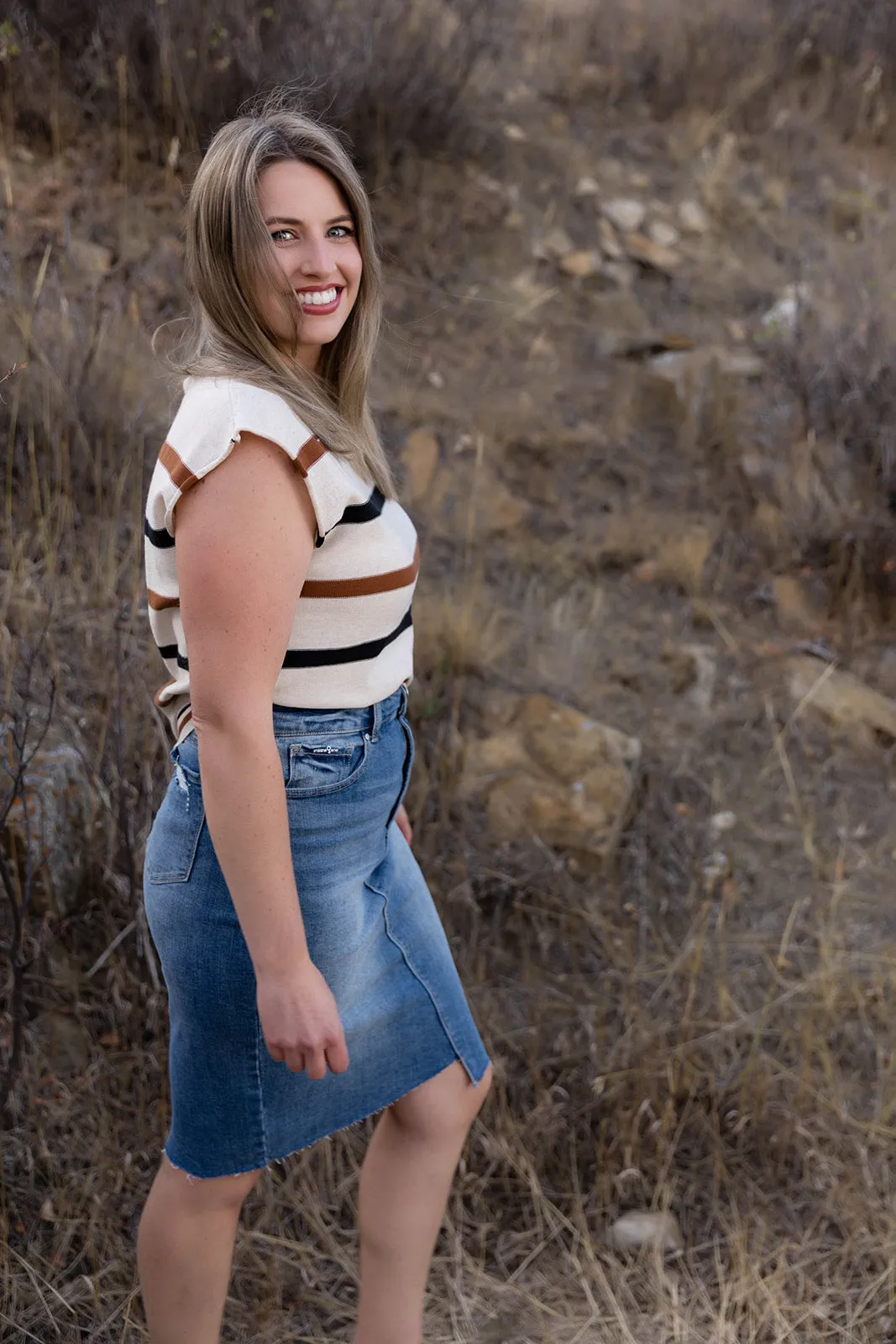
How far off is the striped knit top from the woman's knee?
58 cm

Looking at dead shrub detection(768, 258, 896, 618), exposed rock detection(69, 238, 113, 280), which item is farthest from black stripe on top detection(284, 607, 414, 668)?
exposed rock detection(69, 238, 113, 280)

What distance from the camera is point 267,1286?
2238 mm

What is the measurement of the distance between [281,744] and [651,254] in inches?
161

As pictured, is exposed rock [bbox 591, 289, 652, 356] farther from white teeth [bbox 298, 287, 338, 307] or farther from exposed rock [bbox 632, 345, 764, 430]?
white teeth [bbox 298, 287, 338, 307]

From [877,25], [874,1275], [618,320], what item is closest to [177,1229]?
[874,1275]

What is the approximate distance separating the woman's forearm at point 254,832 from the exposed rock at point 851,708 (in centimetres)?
251

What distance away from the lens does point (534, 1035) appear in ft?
8.57

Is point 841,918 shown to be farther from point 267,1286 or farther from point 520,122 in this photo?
point 520,122

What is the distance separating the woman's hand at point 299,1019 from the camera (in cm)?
137

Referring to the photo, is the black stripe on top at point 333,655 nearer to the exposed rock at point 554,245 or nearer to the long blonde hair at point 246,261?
the long blonde hair at point 246,261

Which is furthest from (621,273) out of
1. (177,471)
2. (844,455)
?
(177,471)

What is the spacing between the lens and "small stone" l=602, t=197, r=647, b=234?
16.6 ft

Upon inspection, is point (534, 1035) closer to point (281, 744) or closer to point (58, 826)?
point (58, 826)

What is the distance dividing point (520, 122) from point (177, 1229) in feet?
16.1
